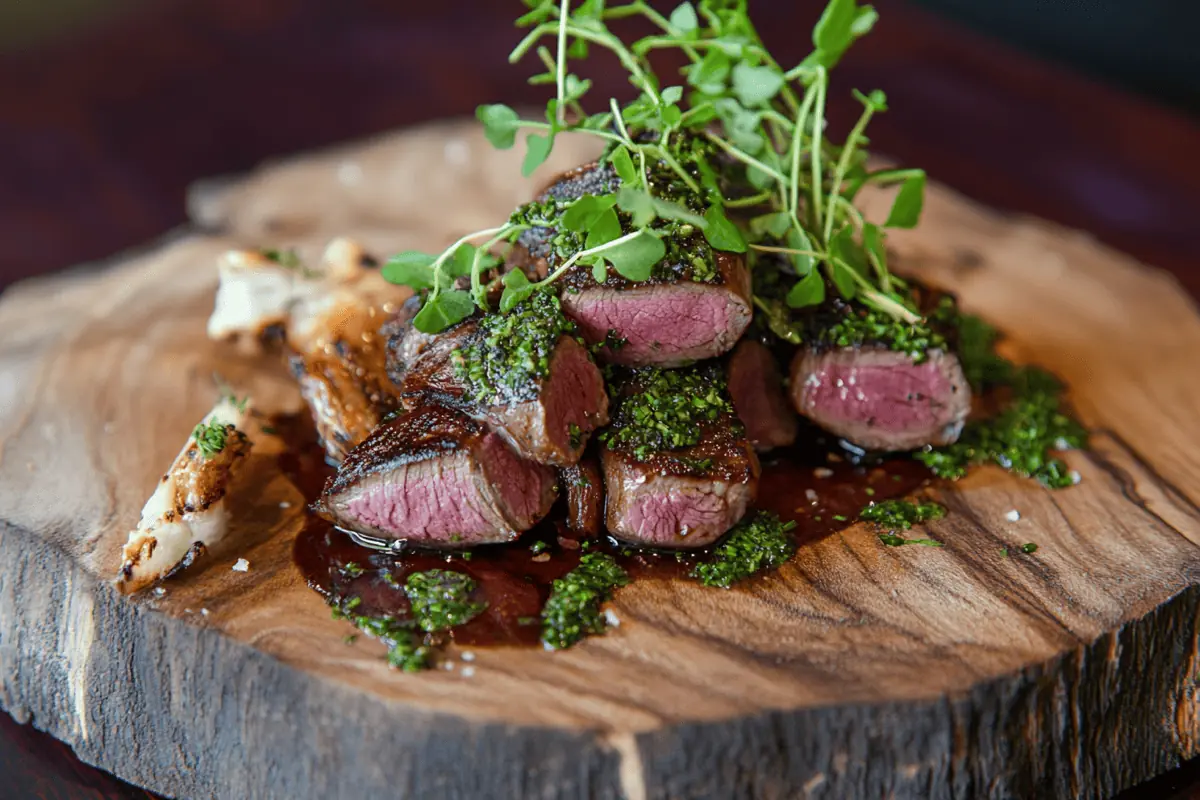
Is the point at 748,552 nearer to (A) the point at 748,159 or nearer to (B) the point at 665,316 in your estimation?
(B) the point at 665,316

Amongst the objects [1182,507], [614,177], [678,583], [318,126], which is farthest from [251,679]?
[318,126]

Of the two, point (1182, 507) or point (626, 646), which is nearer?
point (626, 646)

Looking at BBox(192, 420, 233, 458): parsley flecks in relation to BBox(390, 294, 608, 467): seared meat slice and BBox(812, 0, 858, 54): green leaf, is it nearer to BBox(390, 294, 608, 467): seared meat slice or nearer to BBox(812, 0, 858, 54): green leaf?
BBox(390, 294, 608, 467): seared meat slice

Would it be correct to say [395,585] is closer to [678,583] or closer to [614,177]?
[678,583]

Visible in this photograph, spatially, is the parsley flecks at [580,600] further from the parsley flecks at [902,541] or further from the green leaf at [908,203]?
the green leaf at [908,203]

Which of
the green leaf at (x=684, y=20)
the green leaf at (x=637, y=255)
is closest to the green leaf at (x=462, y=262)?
the green leaf at (x=637, y=255)

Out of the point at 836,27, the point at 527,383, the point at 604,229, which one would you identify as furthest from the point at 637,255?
the point at 836,27

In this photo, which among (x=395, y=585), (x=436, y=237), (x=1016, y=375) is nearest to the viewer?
(x=395, y=585)
